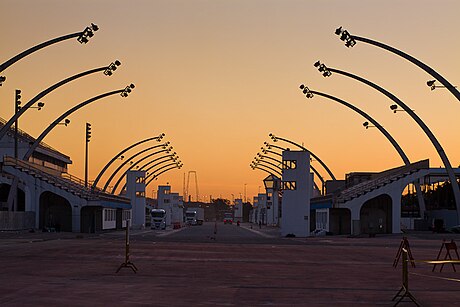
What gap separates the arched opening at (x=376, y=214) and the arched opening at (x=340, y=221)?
122 inches

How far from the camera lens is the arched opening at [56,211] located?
94188mm

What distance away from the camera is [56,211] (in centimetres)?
9581

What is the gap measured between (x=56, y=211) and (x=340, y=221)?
108ft

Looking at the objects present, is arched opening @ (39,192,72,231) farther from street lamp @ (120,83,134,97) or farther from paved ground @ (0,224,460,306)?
paved ground @ (0,224,460,306)

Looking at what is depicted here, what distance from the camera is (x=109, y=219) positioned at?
111812mm

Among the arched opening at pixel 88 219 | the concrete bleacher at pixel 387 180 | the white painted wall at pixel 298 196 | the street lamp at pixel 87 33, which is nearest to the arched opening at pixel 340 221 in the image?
the concrete bleacher at pixel 387 180

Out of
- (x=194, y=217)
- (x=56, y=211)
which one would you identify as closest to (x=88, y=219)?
(x=56, y=211)

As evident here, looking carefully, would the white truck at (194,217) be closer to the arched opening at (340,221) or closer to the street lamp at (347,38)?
the arched opening at (340,221)

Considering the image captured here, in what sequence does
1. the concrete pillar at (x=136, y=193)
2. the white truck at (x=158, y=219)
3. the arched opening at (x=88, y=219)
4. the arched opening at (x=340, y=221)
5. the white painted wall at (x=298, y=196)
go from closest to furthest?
the white painted wall at (x=298, y=196), the arched opening at (x=88, y=219), the arched opening at (x=340, y=221), the white truck at (x=158, y=219), the concrete pillar at (x=136, y=193)

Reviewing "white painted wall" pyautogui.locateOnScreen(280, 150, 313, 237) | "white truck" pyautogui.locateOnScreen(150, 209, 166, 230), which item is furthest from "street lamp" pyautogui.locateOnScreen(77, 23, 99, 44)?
"white truck" pyautogui.locateOnScreen(150, 209, 166, 230)

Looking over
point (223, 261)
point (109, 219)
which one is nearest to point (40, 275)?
point (223, 261)

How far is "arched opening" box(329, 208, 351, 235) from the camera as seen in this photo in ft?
329

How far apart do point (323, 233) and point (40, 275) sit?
7236 centimetres

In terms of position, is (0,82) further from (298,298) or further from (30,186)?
(298,298)
